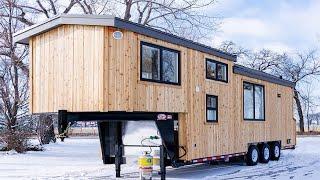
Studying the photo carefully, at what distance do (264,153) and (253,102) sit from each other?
197 cm

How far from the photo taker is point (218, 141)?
15234 millimetres

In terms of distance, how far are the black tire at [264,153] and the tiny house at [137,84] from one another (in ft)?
3.87

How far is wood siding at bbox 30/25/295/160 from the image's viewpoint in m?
11.5

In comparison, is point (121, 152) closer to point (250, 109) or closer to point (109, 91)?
point (109, 91)

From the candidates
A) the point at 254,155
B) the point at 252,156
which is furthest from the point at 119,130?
the point at 254,155

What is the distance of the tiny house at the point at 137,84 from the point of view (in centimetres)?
1155

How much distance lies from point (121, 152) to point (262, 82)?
7415 millimetres

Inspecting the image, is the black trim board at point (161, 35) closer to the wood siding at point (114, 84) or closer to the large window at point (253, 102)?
the wood siding at point (114, 84)

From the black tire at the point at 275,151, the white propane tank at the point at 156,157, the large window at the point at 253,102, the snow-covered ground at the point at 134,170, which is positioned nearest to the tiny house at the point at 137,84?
the white propane tank at the point at 156,157

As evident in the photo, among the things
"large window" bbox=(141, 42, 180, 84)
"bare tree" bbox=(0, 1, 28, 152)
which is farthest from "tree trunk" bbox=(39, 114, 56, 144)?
"large window" bbox=(141, 42, 180, 84)

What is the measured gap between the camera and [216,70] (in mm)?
15594

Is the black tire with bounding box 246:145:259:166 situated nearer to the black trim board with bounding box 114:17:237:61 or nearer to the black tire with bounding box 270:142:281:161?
the black tire with bounding box 270:142:281:161

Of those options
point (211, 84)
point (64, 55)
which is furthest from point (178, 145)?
point (64, 55)

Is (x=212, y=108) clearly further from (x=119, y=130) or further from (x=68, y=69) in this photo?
(x=68, y=69)
